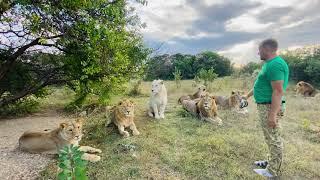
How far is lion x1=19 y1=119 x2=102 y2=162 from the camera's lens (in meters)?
7.96

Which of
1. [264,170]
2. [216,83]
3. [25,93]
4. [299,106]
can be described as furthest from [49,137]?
[216,83]

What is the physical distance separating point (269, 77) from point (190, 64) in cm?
2051

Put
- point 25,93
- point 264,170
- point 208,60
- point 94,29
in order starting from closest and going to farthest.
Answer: point 264,170 < point 94,29 < point 25,93 < point 208,60

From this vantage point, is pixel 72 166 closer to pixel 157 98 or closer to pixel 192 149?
Answer: pixel 192 149

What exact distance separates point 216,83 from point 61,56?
10249 mm

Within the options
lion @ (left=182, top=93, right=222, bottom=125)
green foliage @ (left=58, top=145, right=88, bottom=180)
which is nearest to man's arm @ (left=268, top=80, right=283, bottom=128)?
green foliage @ (left=58, top=145, right=88, bottom=180)

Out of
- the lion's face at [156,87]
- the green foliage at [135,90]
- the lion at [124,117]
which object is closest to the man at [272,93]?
the lion at [124,117]

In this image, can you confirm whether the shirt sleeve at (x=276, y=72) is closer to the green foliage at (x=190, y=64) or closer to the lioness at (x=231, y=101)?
the lioness at (x=231, y=101)

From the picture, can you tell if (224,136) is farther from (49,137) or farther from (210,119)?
(49,137)

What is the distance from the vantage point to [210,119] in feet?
34.8

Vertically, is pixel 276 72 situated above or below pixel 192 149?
above

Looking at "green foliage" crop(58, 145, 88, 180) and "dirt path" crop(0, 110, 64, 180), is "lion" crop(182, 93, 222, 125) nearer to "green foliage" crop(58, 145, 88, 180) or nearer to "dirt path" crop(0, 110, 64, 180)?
"dirt path" crop(0, 110, 64, 180)

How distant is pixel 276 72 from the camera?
21.4 feet

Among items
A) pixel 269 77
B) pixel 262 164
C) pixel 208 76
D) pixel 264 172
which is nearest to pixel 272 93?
pixel 269 77
